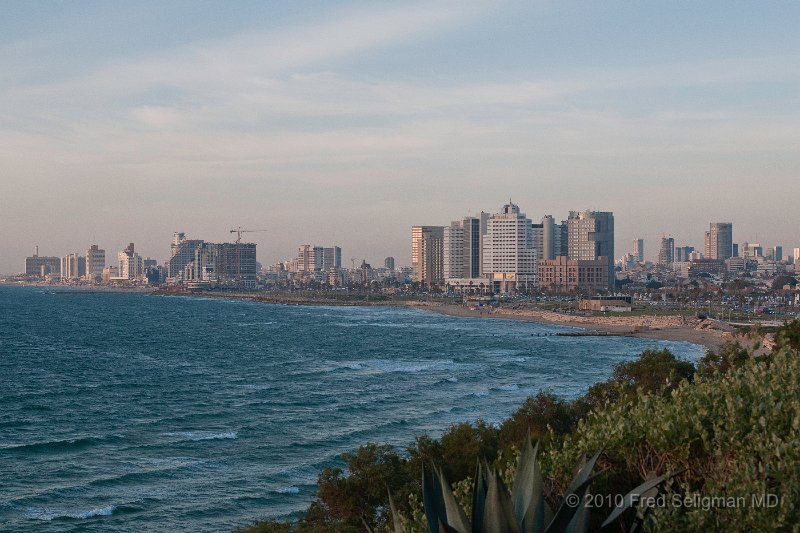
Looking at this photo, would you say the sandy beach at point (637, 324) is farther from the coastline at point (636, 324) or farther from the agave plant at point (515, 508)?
the agave plant at point (515, 508)

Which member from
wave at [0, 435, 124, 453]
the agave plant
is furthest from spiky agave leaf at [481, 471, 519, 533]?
wave at [0, 435, 124, 453]

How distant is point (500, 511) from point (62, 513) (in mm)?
23805

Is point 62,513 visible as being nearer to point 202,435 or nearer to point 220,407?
point 202,435

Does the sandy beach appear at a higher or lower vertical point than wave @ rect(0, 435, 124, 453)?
lower

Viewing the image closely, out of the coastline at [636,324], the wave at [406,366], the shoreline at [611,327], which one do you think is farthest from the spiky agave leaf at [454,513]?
the coastline at [636,324]

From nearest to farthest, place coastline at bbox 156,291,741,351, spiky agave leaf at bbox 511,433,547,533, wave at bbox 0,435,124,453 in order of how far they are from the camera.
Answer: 1. spiky agave leaf at bbox 511,433,547,533
2. wave at bbox 0,435,124,453
3. coastline at bbox 156,291,741,351

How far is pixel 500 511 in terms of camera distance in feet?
23.6

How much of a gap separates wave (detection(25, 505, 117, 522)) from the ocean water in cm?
8

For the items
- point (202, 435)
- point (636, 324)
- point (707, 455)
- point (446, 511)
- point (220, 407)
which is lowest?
point (636, 324)

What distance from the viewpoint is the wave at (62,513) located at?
2678 centimetres

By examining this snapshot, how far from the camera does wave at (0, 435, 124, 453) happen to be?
36688 mm

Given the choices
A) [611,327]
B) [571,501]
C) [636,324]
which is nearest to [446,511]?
[571,501]

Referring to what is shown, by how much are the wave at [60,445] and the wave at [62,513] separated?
→ 9543 millimetres

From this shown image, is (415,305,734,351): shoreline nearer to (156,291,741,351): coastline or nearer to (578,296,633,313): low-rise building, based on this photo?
(156,291,741,351): coastline
